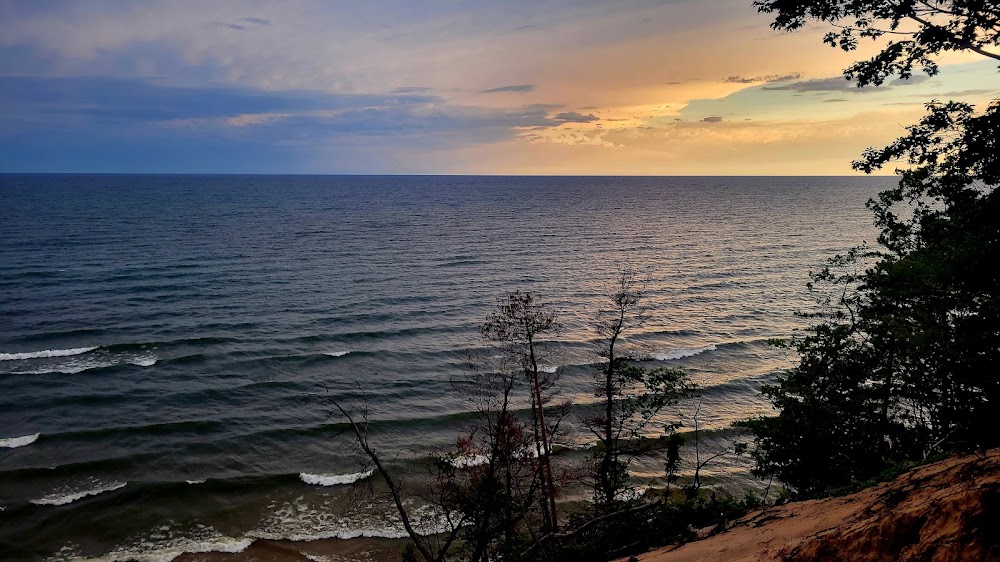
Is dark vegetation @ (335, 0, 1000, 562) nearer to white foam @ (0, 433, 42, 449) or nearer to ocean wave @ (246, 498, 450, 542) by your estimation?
ocean wave @ (246, 498, 450, 542)

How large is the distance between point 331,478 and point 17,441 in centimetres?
1596

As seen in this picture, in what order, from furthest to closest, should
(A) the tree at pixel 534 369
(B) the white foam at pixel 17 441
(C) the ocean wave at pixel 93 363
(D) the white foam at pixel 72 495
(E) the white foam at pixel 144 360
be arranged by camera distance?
(E) the white foam at pixel 144 360
(C) the ocean wave at pixel 93 363
(B) the white foam at pixel 17 441
(D) the white foam at pixel 72 495
(A) the tree at pixel 534 369

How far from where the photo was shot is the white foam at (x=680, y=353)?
120 feet

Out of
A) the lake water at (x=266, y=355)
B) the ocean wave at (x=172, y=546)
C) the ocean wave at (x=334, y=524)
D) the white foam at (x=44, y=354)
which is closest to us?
the ocean wave at (x=172, y=546)

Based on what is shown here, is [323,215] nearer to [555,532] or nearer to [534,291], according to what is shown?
[534,291]

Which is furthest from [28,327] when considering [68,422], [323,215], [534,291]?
[323,215]

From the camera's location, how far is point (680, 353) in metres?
37.1

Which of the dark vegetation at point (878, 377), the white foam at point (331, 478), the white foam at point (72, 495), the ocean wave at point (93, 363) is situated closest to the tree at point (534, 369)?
the dark vegetation at point (878, 377)

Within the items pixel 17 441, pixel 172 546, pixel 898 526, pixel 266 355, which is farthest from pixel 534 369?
pixel 17 441

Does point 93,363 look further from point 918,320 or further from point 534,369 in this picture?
point 918,320

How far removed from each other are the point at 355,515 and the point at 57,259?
60.7 m

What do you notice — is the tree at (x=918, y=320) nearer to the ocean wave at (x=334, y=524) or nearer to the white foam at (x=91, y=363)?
the ocean wave at (x=334, y=524)

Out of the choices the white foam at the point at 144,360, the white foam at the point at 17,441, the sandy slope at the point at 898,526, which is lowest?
the white foam at the point at 17,441

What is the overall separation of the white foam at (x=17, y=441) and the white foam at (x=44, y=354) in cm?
1057
